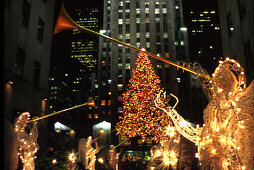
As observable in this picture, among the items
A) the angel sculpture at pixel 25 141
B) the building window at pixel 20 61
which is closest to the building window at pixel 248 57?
the angel sculpture at pixel 25 141

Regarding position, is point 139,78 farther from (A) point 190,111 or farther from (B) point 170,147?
(A) point 190,111

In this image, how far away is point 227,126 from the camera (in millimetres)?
4730

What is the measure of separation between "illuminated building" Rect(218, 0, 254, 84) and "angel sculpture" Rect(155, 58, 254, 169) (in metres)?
8.66

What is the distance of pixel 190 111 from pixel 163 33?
20.7m

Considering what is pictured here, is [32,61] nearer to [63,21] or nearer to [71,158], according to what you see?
[71,158]

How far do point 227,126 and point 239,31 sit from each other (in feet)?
40.7

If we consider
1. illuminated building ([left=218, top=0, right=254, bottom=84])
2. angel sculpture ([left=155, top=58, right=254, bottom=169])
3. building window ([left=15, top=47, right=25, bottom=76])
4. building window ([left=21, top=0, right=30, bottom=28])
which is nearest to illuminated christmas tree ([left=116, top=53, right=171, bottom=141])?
illuminated building ([left=218, top=0, right=254, bottom=84])

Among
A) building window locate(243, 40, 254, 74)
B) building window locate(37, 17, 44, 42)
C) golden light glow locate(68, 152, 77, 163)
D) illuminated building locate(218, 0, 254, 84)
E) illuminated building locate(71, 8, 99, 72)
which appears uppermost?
illuminated building locate(71, 8, 99, 72)

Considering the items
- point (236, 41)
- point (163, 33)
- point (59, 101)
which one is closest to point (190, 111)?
point (163, 33)

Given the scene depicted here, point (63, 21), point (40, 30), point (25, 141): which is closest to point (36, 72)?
point (40, 30)

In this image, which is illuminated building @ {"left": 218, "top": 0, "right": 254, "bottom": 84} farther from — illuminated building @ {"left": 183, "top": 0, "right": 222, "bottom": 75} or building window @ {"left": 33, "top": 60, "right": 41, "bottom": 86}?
illuminated building @ {"left": 183, "top": 0, "right": 222, "bottom": 75}

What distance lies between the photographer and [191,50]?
8844cm

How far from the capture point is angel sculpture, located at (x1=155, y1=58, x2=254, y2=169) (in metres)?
4.43

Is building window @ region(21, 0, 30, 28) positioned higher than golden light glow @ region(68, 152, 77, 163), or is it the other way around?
building window @ region(21, 0, 30, 28)
